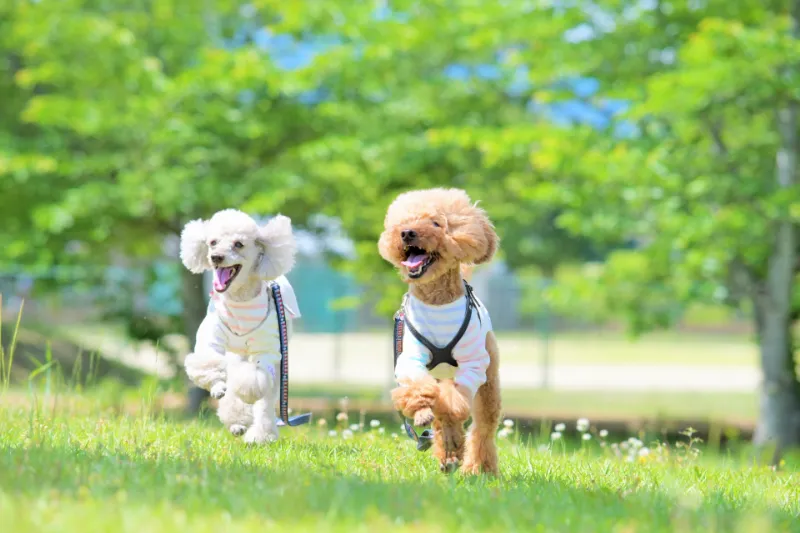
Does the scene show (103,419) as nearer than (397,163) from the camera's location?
Yes

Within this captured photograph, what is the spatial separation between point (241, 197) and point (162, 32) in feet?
11.7

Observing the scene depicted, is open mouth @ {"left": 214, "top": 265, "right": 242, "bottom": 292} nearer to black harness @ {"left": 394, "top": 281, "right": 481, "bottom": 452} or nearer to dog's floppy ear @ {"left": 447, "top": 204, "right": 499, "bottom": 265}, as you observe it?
black harness @ {"left": 394, "top": 281, "right": 481, "bottom": 452}

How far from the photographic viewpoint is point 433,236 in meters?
4.57

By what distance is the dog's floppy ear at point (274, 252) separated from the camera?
5316mm

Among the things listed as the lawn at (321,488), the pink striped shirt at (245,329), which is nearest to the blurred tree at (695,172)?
the lawn at (321,488)

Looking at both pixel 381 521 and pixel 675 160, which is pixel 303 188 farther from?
pixel 381 521

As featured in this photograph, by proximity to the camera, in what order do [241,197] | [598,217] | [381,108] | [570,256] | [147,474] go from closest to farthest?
[147,474] → [598,217] → [241,197] → [381,108] → [570,256]

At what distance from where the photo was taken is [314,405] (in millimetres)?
16641

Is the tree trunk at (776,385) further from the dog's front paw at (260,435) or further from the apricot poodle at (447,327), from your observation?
the dog's front paw at (260,435)

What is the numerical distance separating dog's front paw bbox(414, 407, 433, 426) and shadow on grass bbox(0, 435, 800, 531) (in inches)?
9.6

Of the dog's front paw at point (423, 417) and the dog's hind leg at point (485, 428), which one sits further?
the dog's hind leg at point (485, 428)

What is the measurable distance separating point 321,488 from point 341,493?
0.54 ft

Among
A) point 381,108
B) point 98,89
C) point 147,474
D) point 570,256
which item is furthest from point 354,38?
point 570,256

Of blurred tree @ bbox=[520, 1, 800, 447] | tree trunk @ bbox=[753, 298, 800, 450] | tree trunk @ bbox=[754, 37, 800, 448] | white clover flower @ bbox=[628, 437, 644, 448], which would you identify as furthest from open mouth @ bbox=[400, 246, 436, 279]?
tree trunk @ bbox=[753, 298, 800, 450]
